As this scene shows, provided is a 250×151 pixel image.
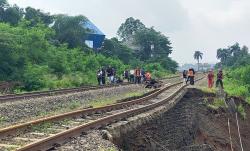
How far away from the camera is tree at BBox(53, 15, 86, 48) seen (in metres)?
67.7

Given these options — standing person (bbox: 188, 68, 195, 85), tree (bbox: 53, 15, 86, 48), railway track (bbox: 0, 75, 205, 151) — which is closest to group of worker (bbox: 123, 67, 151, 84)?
standing person (bbox: 188, 68, 195, 85)

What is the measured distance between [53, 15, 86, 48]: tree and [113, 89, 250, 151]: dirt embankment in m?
39.8

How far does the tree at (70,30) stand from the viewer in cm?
6769

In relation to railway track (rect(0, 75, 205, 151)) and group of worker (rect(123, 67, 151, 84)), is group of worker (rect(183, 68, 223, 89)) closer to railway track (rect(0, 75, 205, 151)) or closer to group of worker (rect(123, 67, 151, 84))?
group of worker (rect(123, 67, 151, 84))

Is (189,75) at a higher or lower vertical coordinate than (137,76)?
higher

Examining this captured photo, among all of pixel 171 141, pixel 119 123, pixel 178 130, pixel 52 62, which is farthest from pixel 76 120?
pixel 52 62

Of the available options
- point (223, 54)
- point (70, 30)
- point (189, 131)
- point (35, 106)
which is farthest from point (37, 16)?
point (223, 54)

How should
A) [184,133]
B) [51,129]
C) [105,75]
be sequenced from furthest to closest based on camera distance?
[105,75], [184,133], [51,129]

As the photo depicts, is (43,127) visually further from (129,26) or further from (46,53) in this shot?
(129,26)

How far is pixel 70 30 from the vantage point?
223 ft

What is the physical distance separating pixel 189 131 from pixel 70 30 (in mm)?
50105

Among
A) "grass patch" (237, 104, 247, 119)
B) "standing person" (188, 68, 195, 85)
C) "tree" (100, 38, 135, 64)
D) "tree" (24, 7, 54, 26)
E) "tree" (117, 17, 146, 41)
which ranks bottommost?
"grass patch" (237, 104, 247, 119)

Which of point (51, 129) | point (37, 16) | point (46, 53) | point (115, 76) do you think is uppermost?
point (37, 16)

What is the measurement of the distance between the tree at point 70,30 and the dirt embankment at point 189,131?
131ft
